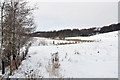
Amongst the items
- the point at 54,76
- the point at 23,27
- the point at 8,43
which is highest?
the point at 23,27

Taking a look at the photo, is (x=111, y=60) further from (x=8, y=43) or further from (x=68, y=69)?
(x=8, y=43)

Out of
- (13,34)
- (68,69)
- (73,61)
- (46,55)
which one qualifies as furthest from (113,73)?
(13,34)

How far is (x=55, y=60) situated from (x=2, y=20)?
224 inches

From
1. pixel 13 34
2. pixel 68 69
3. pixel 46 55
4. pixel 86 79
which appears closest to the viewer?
pixel 86 79

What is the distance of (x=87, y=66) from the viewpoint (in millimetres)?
9039

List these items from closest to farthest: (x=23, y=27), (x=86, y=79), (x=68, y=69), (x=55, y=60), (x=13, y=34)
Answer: (x=86, y=79) < (x=68, y=69) < (x=55, y=60) < (x=13, y=34) < (x=23, y=27)

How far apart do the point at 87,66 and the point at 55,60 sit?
228 centimetres

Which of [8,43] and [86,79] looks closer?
[86,79]

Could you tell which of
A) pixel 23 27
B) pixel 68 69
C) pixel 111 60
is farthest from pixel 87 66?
pixel 23 27

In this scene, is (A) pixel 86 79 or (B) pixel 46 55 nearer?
(A) pixel 86 79

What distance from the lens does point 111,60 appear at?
32.4 feet

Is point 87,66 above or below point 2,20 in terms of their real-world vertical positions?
below

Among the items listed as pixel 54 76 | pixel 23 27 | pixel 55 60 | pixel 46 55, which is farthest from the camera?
pixel 23 27

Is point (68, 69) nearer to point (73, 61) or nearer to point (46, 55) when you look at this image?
point (73, 61)
